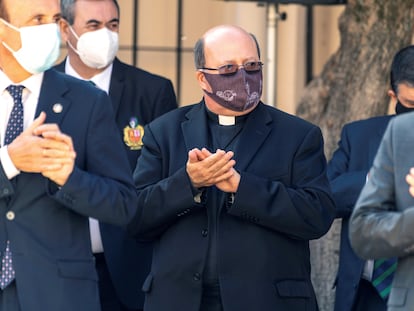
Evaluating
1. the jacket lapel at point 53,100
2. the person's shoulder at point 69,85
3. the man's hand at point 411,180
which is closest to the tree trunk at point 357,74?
the person's shoulder at point 69,85

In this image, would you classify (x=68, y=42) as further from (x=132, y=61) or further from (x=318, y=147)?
(x=132, y=61)

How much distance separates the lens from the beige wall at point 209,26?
998cm

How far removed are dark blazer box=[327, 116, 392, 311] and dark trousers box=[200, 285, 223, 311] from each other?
0.94m

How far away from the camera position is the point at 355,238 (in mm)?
4633

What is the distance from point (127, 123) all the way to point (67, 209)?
5.93 feet

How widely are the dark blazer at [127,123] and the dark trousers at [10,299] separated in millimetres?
1484

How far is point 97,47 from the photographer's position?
6828 mm

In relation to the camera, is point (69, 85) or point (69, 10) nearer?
point (69, 85)

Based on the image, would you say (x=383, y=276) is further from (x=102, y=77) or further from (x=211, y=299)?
(x=102, y=77)

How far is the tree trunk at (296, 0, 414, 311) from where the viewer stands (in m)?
7.62

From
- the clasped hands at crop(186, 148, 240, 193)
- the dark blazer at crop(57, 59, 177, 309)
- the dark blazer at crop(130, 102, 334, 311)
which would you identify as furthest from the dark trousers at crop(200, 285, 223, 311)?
the dark blazer at crop(57, 59, 177, 309)

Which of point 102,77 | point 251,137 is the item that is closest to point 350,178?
point 251,137

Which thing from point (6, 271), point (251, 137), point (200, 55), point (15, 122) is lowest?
point (6, 271)

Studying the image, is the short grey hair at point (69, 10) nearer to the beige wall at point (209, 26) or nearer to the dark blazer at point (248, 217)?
the dark blazer at point (248, 217)
